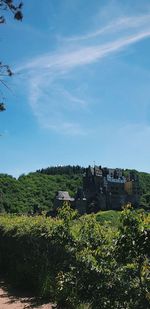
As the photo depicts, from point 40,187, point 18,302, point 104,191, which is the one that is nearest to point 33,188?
point 40,187

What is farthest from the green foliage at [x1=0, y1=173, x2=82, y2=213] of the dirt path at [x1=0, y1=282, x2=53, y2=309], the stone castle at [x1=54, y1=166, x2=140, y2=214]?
the dirt path at [x1=0, y1=282, x2=53, y2=309]

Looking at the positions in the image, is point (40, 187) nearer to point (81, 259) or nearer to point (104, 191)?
point (104, 191)

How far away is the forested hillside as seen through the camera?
357 ft

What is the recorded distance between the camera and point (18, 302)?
34.9ft

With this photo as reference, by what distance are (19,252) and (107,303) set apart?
5353 mm

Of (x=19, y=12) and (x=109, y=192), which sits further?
(x=109, y=192)

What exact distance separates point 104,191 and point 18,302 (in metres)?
97.6

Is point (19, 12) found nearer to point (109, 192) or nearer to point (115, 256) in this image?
point (115, 256)

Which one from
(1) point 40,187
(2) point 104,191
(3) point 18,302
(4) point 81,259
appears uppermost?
(1) point 40,187

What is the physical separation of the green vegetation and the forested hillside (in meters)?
84.3

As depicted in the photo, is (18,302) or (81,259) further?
(18,302)

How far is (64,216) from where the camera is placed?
10.6 metres

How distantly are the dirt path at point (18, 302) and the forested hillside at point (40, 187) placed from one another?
85.1 metres

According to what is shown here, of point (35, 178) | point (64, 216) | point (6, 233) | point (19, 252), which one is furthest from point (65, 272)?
point (35, 178)
